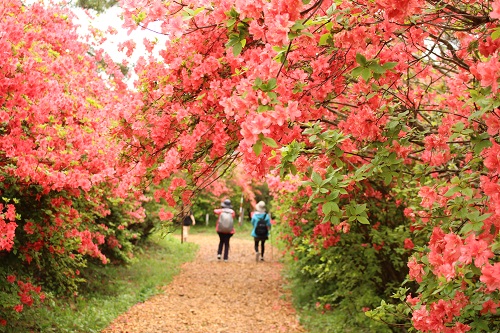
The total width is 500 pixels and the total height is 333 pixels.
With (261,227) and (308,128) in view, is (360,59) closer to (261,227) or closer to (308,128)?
(308,128)

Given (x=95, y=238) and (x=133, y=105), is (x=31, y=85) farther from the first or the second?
(x=95, y=238)

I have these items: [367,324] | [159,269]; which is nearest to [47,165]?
[367,324]

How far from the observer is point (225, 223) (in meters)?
13.9

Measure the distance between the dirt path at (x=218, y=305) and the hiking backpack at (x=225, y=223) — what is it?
37.3 inches

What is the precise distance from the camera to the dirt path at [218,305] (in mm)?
7801

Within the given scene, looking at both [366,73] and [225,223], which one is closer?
[366,73]

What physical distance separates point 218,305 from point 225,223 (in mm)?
4687

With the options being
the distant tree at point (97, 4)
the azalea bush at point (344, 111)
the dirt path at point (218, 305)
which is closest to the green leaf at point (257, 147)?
the azalea bush at point (344, 111)

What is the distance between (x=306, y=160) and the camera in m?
3.52

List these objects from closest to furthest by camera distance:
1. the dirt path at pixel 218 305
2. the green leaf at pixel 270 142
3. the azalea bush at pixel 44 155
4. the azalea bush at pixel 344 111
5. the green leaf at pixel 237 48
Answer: the green leaf at pixel 270 142
the azalea bush at pixel 344 111
the green leaf at pixel 237 48
the azalea bush at pixel 44 155
the dirt path at pixel 218 305

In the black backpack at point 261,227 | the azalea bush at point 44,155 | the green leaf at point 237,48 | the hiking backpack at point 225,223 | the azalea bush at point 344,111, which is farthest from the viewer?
the black backpack at point 261,227

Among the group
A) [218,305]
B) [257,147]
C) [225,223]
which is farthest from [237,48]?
[225,223]

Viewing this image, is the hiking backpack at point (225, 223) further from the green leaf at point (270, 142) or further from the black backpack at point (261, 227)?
the green leaf at point (270, 142)

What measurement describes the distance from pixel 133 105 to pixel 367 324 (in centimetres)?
435
